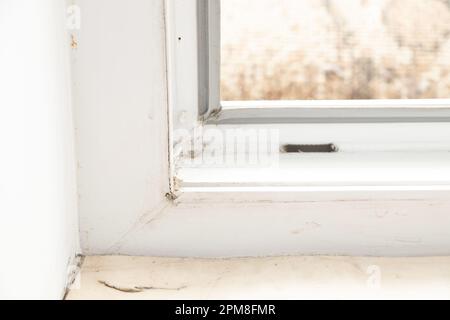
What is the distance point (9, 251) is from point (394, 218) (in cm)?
44

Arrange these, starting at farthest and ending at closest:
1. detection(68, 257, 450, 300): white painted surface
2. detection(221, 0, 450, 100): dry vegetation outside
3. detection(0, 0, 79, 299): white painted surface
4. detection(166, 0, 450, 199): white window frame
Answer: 1. detection(221, 0, 450, 100): dry vegetation outside
2. detection(166, 0, 450, 199): white window frame
3. detection(68, 257, 450, 300): white painted surface
4. detection(0, 0, 79, 299): white painted surface

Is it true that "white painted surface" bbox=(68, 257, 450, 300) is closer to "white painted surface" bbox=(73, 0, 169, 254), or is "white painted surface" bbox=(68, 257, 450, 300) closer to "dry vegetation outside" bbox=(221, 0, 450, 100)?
"white painted surface" bbox=(73, 0, 169, 254)

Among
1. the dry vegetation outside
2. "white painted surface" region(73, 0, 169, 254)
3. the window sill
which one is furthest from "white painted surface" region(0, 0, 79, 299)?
the dry vegetation outside

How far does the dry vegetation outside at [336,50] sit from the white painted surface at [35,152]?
30cm

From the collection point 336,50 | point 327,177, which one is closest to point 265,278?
point 327,177

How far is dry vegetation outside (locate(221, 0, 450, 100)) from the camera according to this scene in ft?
2.55

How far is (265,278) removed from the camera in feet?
1.92

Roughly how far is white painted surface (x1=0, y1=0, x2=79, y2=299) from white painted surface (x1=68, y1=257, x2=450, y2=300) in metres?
0.05

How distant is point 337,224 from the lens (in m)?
0.63

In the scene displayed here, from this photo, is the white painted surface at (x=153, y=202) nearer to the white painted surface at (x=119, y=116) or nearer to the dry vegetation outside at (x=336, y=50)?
the white painted surface at (x=119, y=116)

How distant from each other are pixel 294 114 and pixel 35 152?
38cm

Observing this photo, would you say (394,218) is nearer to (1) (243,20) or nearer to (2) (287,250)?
(2) (287,250)

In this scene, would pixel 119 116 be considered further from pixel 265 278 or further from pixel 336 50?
pixel 336 50

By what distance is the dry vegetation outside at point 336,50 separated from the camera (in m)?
0.78
